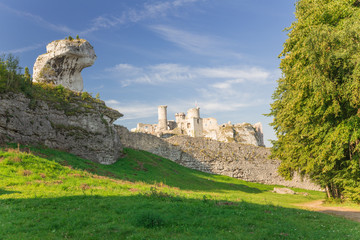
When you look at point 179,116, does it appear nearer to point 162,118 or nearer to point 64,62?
point 162,118

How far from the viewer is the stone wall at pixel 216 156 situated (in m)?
43.2

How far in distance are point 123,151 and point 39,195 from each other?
23016 millimetres

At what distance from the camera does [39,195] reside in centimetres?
1169

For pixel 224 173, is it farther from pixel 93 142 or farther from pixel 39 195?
pixel 39 195

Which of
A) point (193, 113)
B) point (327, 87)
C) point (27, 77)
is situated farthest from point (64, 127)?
point (193, 113)

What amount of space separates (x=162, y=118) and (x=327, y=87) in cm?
7529

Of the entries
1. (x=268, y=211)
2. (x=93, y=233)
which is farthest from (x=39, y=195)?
(x=268, y=211)

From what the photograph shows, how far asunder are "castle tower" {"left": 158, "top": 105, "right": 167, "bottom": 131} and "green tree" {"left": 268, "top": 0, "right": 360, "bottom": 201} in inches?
2754

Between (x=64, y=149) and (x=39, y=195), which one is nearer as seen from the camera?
(x=39, y=195)

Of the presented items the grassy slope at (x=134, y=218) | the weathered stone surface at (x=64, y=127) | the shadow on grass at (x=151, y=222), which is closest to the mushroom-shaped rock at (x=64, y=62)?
the weathered stone surface at (x=64, y=127)

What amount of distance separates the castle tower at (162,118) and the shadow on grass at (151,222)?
75825 mm

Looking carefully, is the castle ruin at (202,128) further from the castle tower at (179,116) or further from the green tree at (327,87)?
the green tree at (327,87)

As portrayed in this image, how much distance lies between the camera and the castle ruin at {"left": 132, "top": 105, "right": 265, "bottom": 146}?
264 feet

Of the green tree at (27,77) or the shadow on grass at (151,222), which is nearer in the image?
the shadow on grass at (151,222)
